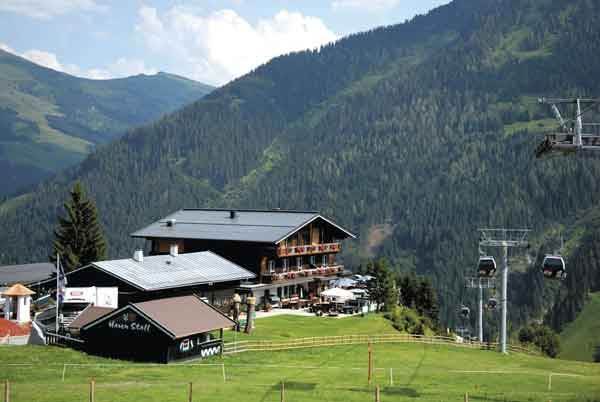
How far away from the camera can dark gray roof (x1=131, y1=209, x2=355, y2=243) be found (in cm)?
7500

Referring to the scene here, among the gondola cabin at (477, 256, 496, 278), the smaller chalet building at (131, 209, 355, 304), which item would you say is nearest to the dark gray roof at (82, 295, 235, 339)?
the gondola cabin at (477, 256, 496, 278)

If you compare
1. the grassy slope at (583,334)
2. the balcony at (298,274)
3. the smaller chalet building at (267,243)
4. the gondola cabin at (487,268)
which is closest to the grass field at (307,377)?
the gondola cabin at (487,268)

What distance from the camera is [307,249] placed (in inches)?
3083

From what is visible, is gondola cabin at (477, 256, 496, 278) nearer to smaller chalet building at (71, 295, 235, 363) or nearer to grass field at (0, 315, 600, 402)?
grass field at (0, 315, 600, 402)

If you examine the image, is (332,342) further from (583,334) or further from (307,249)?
(583,334)

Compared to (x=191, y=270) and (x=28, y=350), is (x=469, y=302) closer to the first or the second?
(x=191, y=270)

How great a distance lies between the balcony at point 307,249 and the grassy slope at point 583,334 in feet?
254

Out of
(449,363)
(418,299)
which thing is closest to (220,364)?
(449,363)

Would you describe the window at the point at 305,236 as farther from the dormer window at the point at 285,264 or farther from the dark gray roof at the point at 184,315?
the dark gray roof at the point at 184,315

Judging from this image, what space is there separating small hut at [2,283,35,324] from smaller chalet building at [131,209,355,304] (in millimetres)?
17998

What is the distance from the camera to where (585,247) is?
198250mm

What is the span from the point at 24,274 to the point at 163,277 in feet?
181

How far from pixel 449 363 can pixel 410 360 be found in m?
2.54

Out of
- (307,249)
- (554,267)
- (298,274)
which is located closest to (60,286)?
(298,274)
